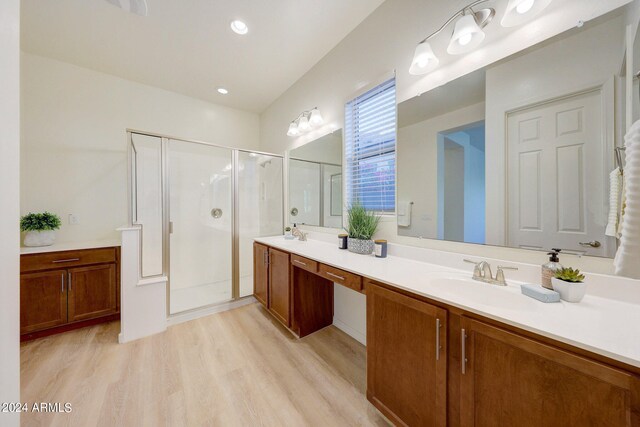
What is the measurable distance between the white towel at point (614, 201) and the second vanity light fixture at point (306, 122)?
2.05 meters

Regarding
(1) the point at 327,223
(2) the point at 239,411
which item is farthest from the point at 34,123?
(2) the point at 239,411

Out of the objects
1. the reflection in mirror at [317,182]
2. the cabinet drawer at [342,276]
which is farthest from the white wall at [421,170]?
the reflection in mirror at [317,182]

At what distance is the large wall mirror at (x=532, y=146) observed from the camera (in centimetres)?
92

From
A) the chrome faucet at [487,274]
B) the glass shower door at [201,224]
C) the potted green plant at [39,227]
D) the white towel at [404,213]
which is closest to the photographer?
the chrome faucet at [487,274]

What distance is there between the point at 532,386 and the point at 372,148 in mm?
1630

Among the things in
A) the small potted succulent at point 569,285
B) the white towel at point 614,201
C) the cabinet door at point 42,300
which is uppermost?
the white towel at point 614,201

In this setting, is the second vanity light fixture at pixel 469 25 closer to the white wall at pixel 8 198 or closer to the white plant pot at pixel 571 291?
the white plant pot at pixel 571 291

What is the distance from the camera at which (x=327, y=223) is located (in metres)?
2.38

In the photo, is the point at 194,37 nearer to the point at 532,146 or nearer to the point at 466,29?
the point at 466,29

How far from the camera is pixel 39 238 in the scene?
83.7 inches

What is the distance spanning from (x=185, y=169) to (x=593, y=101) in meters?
3.33

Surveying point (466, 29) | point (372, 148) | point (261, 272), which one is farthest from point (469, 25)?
point (261, 272)

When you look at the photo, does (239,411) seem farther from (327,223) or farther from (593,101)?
(593,101)

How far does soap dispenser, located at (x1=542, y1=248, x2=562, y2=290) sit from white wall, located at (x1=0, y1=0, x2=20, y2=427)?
201cm
